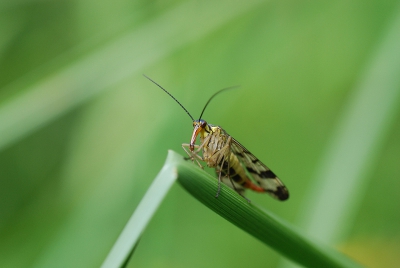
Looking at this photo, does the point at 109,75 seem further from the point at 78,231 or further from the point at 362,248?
the point at 362,248

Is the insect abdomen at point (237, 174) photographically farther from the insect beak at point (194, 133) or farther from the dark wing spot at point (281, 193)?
the insect beak at point (194, 133)

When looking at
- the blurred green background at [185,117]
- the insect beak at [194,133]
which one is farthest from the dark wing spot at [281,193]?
the insect beak at [194,133]

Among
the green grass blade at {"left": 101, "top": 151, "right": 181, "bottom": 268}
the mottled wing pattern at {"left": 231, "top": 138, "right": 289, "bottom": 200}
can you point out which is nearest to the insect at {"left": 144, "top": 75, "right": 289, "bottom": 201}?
the mottled wing pattern at {"left": 231, "top": 138, "right": 289, "bottom": 200}

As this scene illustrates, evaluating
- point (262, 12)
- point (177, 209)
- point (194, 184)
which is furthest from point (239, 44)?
point (194, 184)

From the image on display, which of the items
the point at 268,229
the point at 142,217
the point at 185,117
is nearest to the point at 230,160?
the point at 185,117

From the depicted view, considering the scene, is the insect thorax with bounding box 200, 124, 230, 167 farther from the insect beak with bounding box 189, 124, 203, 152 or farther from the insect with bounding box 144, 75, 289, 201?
the insect beak with bounding box 189, 124, 203, 152

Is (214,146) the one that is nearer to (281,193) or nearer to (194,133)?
(194,133)
